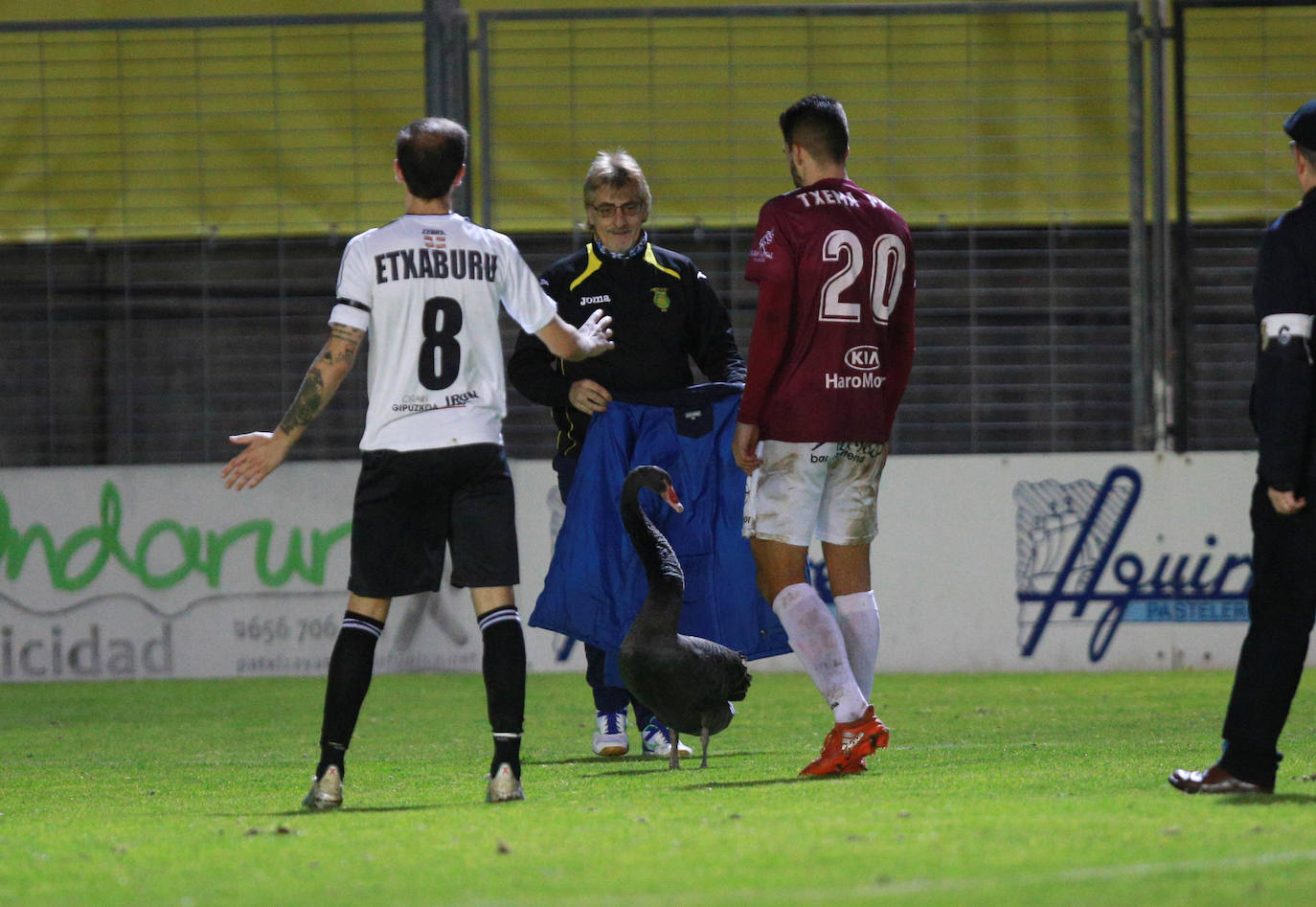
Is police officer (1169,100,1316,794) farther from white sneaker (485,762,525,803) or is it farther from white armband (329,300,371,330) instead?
white armband (329,300,371,330)

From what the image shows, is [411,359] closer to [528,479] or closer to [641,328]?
[641,328]

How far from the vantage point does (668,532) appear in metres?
5.99

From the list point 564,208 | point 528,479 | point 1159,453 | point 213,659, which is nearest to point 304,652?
point 213,659

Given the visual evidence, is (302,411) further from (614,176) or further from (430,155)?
(614,176)

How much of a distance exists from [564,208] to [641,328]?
5335 millimetres

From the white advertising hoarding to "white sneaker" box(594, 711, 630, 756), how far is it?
4.03 metres

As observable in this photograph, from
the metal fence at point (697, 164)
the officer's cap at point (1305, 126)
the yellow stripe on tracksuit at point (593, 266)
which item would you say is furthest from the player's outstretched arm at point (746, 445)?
the metal fence at point (697, 164)

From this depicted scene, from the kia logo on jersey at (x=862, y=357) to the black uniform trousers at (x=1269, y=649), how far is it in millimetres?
1218

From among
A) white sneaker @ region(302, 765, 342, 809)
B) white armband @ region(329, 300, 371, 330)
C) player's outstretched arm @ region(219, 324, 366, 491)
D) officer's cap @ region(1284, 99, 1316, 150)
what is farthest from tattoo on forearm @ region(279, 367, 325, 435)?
officer's cap @ region(1284, 99, 1316, 150)

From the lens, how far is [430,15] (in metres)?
11.0

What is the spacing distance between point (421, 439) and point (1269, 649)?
2102 millimetres

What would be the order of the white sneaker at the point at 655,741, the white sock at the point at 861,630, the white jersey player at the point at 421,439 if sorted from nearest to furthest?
1. the white jersey player at the point at 421,439
2. the white sock at the point at 861,630
3. the white sneaker at the point at 655,741

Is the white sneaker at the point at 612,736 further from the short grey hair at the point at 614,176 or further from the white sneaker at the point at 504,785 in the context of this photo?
the short grey hair at the point at 614,176

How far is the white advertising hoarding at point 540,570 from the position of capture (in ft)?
33.9
